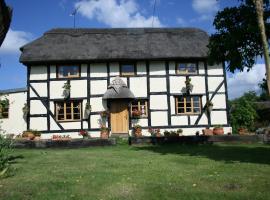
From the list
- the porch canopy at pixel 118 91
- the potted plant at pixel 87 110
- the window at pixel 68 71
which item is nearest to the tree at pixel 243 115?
the porch canopy at pixel 118 91

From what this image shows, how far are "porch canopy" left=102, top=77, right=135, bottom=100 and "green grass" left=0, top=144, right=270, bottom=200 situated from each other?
32.1 ft

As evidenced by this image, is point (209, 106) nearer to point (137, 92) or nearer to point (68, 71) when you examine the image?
point (137, 92)

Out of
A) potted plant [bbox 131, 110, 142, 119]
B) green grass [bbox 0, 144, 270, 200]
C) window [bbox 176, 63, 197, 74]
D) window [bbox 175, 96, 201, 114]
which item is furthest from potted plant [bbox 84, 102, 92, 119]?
green grass [bbox 0, 144, 270, 200]

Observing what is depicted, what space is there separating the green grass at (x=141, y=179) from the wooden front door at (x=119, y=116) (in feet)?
34.0

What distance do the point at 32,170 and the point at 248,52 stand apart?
7.29 m

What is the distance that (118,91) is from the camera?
827 inches

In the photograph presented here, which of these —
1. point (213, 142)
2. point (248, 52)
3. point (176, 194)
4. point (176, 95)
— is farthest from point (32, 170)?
point (176, 95)

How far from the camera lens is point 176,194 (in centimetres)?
657

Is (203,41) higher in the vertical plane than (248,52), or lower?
higher

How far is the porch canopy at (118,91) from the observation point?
20.9 m

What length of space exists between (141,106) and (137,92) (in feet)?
3.02

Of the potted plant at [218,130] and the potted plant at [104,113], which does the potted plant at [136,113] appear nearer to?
the potted plant at [104,113]

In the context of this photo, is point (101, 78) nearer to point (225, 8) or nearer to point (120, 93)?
point (120, 93)

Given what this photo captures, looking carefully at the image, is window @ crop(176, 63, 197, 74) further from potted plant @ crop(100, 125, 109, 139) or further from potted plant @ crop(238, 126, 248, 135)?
potted plant @ crop(100, 125, 109, 139)
